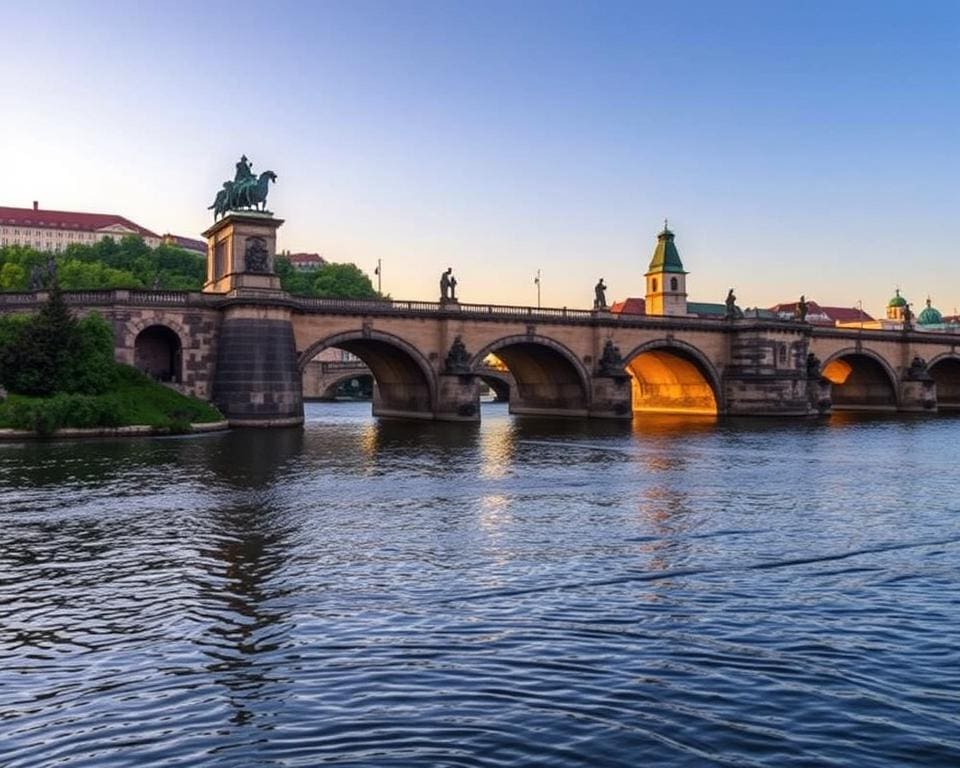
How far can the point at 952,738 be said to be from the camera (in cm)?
929

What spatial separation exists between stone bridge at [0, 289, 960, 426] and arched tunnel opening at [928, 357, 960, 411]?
348 centimetres

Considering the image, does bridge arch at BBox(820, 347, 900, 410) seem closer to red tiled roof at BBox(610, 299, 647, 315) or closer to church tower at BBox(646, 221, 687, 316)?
church tower at BBox(646, 221, 687, 316)

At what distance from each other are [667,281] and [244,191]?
253 ft

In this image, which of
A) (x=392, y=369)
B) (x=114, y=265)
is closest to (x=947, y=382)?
(x=392, y=369)

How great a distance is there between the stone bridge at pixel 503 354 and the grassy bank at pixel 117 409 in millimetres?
3598

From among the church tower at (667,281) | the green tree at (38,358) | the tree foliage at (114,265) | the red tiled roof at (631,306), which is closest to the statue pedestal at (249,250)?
the green tree at (38,358)

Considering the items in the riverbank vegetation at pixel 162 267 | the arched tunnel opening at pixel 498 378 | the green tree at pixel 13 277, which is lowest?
the arched tunnel opening at pixel 498 378

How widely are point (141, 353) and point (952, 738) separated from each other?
57.6 m

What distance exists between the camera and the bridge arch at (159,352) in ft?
194

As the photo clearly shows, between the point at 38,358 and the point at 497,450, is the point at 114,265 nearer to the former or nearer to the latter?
the point at 38,358

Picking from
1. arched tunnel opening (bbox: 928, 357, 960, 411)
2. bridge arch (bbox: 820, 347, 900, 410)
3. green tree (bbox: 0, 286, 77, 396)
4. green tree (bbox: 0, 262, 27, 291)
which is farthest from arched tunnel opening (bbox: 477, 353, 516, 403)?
green tree (bbox: 0, 262, 27, 291)

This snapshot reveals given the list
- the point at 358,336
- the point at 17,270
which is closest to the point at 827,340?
the point at 358,336

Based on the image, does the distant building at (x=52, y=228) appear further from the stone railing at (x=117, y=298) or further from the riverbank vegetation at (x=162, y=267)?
the stone railing at (x=117, y=298)

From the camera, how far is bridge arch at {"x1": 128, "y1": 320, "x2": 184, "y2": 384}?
59.2 m
